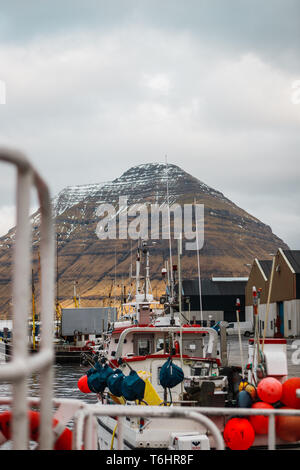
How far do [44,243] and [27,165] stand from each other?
52 cm

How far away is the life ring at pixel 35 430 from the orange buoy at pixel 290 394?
291 inches

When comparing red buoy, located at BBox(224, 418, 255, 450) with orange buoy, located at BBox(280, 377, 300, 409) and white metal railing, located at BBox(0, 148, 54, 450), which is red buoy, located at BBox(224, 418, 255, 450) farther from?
white metal railing, located at BBox(0, 148, 54, 450)

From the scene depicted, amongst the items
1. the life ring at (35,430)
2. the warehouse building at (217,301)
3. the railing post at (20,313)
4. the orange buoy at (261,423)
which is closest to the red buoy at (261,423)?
the orange buoy at (261,423)

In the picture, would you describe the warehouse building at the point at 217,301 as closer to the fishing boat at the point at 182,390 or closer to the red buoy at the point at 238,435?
the fishing boat at the point at 182,390

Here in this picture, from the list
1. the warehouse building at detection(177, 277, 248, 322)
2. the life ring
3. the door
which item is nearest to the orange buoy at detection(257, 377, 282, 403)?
the life ring

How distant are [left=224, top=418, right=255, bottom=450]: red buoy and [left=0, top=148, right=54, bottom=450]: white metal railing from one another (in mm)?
8468

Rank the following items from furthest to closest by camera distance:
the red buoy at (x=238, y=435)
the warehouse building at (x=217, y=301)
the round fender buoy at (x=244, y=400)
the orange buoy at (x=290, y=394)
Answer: the warehouse building at (x=217, y=301), the round fender buoy at (x=244, y=400), the orange buoy at (x=290, y=394), the red buoy at (x=238, y=435)

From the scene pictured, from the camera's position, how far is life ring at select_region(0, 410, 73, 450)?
4.55 metres

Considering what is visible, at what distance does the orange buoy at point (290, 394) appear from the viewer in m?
11.5

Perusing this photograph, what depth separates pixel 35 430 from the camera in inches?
181

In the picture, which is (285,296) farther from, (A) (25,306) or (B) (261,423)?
(A) (25,306)

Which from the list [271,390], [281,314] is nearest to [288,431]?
[271,390]

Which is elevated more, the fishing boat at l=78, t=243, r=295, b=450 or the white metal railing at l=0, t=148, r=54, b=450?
the white metal railing at l=0, t=148, r=54, b=450
